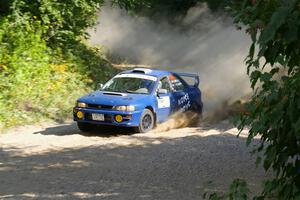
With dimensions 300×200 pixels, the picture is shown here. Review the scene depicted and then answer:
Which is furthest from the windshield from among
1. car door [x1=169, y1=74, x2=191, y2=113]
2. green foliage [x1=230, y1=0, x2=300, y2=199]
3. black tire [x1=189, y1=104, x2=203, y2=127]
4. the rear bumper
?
green foliage [x1=230, y1=0, x2=300, y2=199]

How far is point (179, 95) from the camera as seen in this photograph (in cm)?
1335

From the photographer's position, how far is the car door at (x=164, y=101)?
12.6m

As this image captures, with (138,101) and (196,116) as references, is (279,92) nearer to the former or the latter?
(138,101)

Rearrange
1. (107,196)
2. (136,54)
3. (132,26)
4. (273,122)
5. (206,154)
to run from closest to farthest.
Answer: (273,122) → (107,196) → (206,154) → (136,54) → (132,26)

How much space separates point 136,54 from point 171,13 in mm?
5862

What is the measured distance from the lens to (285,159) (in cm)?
334

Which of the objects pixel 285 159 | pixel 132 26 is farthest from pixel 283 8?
pixel 132 26

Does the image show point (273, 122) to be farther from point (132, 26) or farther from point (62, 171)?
point (132, 26)

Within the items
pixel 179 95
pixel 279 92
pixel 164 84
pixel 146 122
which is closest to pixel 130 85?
pixel 164 84

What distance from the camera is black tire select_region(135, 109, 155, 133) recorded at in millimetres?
11961

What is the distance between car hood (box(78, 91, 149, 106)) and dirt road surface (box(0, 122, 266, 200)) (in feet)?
2.45

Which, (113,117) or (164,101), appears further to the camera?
(164,101)

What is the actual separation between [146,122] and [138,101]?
0.58 metres

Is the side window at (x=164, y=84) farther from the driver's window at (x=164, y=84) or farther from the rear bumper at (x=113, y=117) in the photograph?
the rear bumper at (x=113, y=117)
